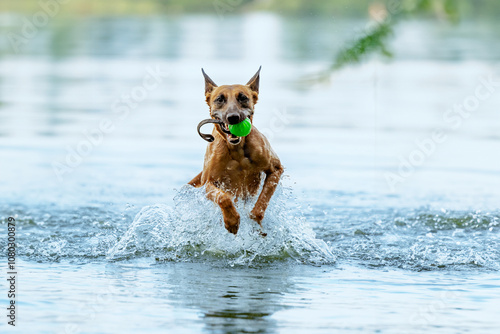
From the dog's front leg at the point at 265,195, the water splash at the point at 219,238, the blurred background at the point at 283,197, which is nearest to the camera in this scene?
the blurred background at the point at 283,197

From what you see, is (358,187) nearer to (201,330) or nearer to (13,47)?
(201,330)

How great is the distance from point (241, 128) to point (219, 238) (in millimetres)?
1136

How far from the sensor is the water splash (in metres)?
7.13

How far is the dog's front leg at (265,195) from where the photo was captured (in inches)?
270

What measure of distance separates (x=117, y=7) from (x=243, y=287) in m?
50.1

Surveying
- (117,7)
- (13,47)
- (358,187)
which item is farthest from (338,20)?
(358,187)

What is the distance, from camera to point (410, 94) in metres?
18.4

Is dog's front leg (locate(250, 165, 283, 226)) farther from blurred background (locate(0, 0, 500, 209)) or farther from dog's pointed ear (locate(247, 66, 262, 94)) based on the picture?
blurred background (locate(0, 0, 500, 209))

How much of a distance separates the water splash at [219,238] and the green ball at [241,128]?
762 millimetres

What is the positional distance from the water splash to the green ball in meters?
0.76

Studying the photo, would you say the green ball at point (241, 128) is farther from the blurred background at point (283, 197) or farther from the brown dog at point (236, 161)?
the blurred background at point (283, 197)

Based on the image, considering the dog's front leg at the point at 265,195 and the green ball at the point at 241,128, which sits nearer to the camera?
the green ball at the point at 241,128

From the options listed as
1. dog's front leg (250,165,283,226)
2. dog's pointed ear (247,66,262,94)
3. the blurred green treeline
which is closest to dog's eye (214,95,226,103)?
dog's pointed ear (247,66,262,94)

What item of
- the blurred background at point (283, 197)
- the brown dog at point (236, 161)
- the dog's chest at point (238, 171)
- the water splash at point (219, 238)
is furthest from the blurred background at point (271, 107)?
the water splash at point (219, 238)
